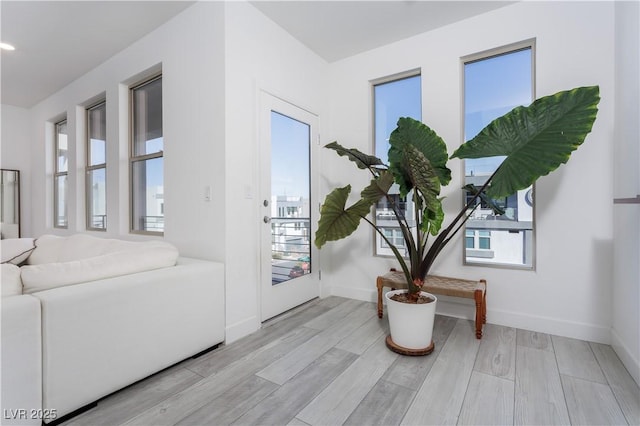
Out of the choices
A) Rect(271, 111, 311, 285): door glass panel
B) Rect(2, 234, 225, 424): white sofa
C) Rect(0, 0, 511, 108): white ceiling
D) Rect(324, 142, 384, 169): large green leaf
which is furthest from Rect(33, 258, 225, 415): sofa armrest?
Rect(0, 0, 511, 108): white ceiling

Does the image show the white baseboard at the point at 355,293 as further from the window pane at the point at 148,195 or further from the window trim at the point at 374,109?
the window pane at the point at 148,195

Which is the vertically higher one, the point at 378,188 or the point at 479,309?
the point at 378,188

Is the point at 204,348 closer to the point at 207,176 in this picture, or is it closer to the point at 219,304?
the point at 219,304

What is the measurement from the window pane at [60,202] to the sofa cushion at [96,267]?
3655 millimetres

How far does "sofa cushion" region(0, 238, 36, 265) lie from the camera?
2.38m

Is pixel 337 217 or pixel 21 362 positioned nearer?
pixel 21 362

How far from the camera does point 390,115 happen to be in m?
3.08

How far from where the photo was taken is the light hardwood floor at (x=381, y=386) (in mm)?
1380

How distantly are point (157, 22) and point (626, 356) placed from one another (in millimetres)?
4342

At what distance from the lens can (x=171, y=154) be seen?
2619 millimetres

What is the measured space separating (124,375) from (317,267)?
6.46 ft

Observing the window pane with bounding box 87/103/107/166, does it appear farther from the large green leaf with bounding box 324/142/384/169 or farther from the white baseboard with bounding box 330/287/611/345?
the white baseboard with bounding box 330/287/611/345

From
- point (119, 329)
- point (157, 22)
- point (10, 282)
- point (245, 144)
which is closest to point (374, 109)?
point (245, 144)

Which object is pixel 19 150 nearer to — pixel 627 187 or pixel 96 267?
pixel 96 267
